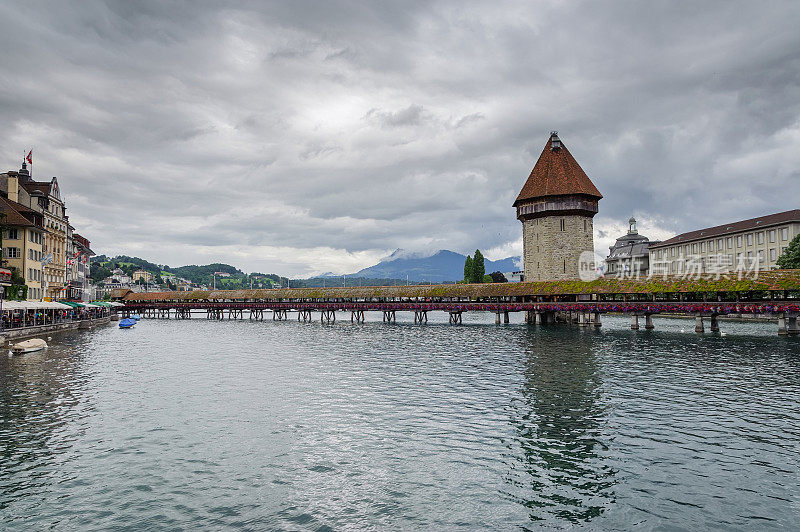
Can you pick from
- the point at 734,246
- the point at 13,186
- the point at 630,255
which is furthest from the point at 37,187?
the point at 630,255

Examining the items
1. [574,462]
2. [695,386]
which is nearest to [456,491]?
[574,462]

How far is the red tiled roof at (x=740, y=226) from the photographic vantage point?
76.9 meters

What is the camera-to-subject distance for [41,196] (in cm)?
6281

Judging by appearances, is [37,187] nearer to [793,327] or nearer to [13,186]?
[13,186]

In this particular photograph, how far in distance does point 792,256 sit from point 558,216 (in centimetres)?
3180

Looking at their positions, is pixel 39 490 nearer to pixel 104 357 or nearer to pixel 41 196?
pixel 104 357

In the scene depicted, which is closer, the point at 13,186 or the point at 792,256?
the point at 13,186

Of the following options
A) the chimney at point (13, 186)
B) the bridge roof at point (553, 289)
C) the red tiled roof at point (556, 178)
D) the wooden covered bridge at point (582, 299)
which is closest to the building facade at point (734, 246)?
the wooden covered bridge at point (582, 299)

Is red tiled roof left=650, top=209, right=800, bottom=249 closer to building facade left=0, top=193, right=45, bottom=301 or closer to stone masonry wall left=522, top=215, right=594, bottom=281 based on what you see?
stone masonry wall left=522, top=215, right=594, bottom=281

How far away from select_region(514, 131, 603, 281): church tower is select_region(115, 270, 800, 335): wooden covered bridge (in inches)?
240

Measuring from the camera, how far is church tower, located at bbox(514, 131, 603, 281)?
71.2m

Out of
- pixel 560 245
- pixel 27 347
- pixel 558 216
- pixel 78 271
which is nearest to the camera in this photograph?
pixel 27 347

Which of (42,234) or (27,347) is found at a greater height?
(42,234)

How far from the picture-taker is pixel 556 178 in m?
73.0
